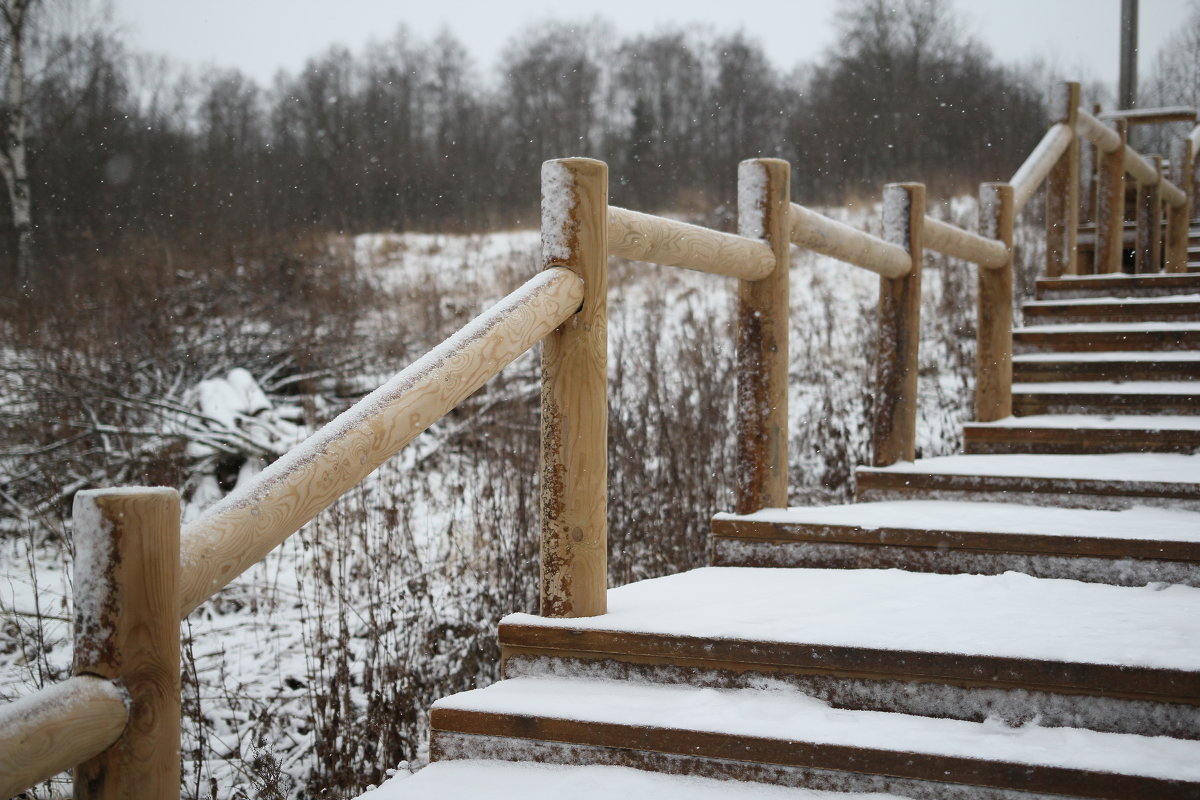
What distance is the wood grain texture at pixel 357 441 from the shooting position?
1419 mm

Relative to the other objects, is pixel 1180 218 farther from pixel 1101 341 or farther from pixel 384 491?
pixel 384 491

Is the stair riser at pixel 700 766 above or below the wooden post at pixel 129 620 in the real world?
below

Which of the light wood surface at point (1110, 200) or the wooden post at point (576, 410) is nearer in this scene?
the wooden post at point (576, 410)

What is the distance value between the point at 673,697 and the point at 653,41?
31055 millimetres

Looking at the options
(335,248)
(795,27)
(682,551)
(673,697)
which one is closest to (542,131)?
(335,248)

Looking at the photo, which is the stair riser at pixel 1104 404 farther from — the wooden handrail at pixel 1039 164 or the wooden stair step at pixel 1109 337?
the wooden handrail at pixel 1039 164

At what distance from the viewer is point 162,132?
21.2 metres

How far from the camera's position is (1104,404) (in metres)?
4.30

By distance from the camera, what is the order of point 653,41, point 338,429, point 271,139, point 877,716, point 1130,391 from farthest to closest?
point 653,41 → point 271,139 → point 1130,391 → point 877,716 → point 338,429

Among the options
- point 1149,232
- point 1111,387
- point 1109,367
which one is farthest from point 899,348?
point 1149,232

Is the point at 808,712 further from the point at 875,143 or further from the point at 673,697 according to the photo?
the point at 875,143

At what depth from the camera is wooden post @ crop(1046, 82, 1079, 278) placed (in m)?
5.72

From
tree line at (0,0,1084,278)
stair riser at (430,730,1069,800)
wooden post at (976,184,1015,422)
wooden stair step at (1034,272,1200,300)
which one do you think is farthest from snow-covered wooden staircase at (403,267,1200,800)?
tree line at (0,0,1084,278)

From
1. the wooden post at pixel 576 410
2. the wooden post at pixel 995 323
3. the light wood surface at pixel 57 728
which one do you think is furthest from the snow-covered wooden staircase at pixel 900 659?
the wooden post at pixel 995 323
